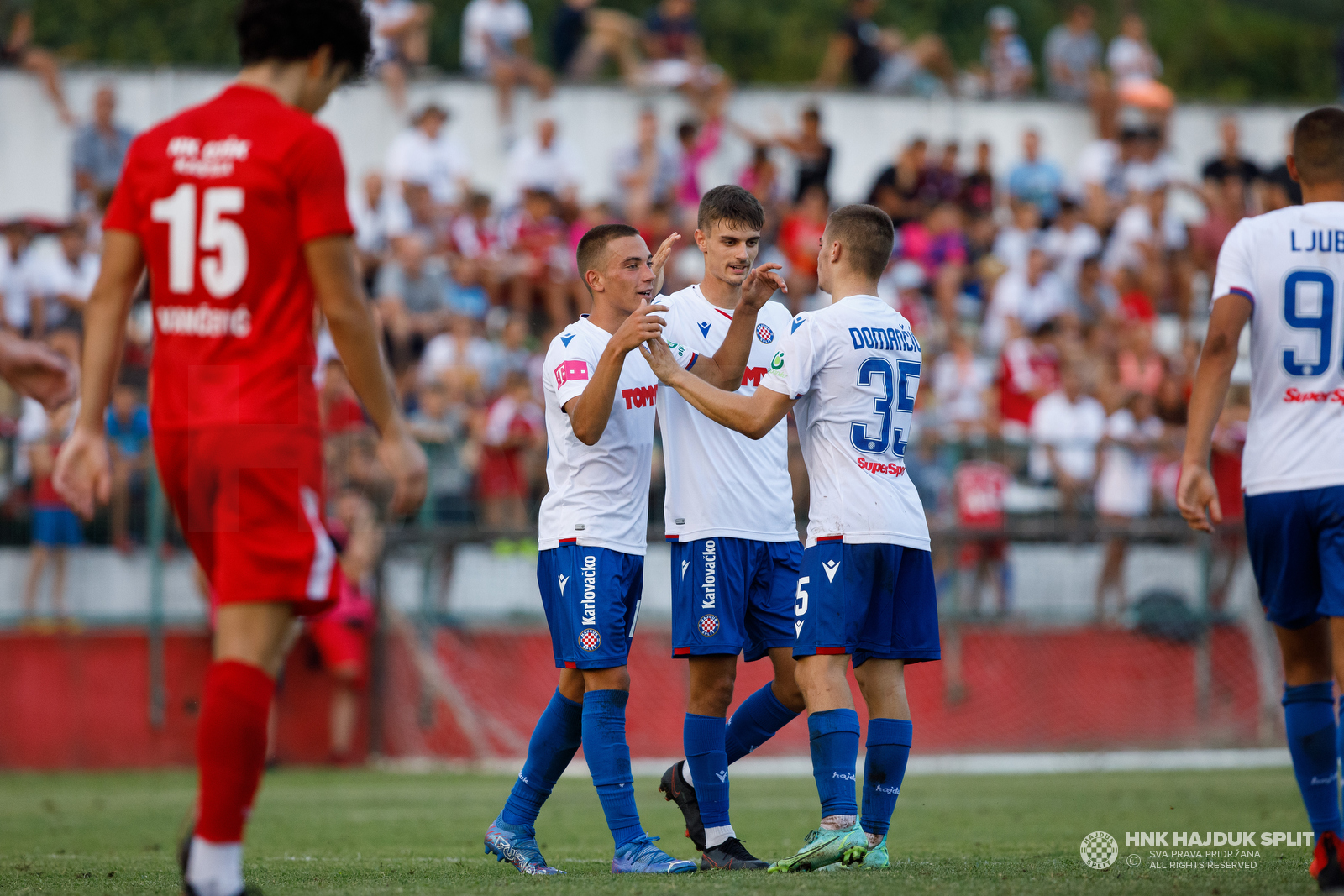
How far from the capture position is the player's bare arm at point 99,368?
4.34m

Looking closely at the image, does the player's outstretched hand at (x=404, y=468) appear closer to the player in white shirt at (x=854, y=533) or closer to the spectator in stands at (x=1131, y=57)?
the player in white shirt at (x=854, y=533)

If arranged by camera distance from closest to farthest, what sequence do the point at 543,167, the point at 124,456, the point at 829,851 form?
the point at 829,851, the point at 124,456, the point at 543,167

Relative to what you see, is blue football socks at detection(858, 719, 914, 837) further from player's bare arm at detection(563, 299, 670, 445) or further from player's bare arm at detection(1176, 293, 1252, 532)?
player's bare arm at detection(563, 299, 670, 445)

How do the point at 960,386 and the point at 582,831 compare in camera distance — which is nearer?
the point at 582,831

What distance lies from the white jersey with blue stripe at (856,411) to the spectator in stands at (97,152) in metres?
13.2

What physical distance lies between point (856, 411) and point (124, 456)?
931 centimetres

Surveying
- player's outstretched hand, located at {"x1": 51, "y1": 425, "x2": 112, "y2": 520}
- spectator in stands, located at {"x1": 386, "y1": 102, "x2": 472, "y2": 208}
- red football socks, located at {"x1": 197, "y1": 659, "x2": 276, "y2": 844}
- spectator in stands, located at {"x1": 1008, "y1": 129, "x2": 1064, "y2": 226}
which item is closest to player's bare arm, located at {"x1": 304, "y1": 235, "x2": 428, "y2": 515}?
red football socks, located at {"x1": 197, "y1": 659, "x2": 276, "y2": 844}

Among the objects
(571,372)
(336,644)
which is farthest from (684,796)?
(336,644)

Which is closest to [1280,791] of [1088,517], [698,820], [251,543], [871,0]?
[1088,517]

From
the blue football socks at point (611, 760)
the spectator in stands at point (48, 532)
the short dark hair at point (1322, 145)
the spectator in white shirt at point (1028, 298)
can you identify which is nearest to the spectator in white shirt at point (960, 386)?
the spectator in white shirt at point (1028, 298)

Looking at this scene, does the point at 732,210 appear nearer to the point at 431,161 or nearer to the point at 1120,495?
the point at 1120,495

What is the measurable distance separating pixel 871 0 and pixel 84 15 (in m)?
21.3

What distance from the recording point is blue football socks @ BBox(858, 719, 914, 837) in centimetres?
607

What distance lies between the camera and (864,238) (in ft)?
20.7
